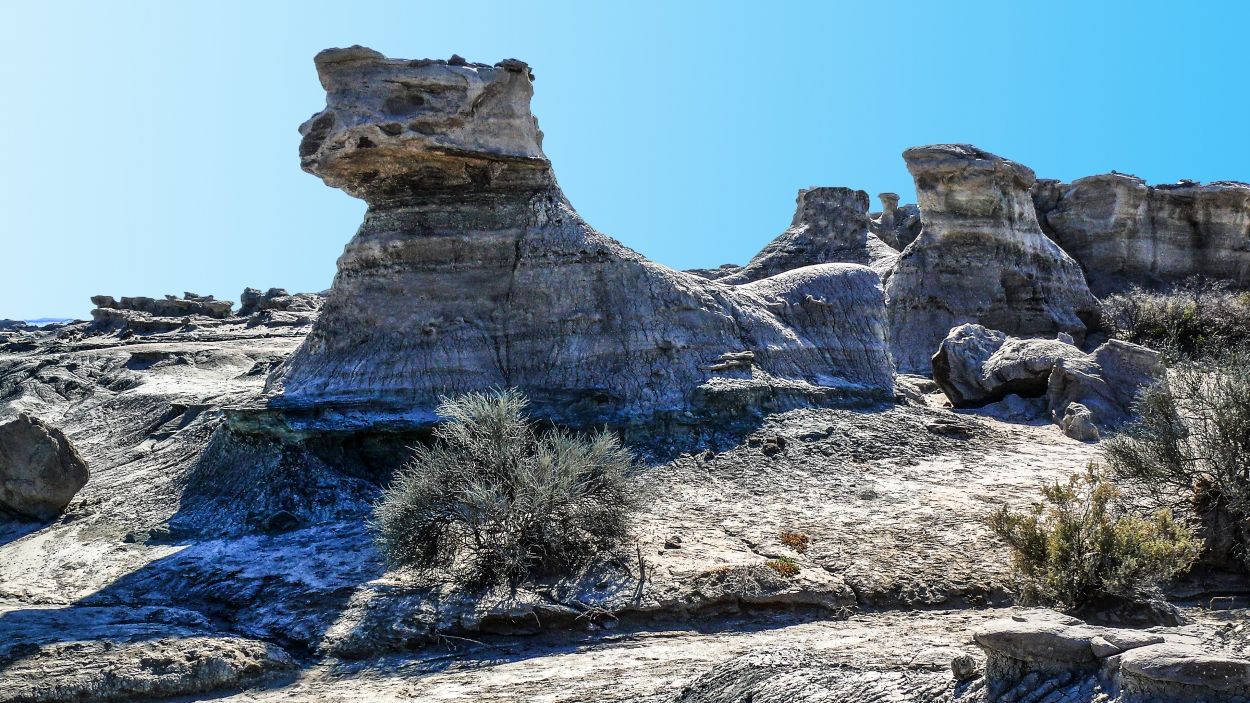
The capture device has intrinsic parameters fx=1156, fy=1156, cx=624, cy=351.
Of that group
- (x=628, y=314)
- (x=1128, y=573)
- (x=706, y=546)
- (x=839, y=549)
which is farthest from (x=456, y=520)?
(x=1128, y=573)

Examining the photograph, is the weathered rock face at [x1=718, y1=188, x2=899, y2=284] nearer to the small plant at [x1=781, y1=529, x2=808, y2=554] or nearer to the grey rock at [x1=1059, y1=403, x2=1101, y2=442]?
the grey rock at [x1=1059, y1=403, x2=1101, y2=442]

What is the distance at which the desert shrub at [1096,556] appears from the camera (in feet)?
25.6

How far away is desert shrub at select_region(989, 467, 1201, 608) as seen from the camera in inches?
308

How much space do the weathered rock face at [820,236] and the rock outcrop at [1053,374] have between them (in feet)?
15.1

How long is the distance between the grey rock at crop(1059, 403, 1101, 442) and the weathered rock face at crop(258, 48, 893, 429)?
110 inches

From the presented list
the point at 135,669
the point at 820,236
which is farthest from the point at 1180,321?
the point at 135,669

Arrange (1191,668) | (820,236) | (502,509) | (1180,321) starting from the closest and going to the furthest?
(1191,668) → (502,509) → (820,236) → (1180,321)

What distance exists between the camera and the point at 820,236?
70.2 ft

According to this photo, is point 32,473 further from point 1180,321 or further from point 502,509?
point 1180,321

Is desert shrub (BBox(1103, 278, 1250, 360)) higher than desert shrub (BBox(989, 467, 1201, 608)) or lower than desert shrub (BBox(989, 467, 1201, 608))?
higher

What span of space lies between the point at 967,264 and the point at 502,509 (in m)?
15.2

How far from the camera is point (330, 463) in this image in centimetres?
1155

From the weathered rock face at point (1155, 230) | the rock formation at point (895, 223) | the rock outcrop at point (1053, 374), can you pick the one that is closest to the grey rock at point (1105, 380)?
the rock outcrop at point (1053, 374)

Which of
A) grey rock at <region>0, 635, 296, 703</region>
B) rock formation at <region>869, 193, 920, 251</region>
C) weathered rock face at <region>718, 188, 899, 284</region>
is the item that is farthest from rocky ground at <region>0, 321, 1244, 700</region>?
rock formation at <region>869, 193, 920, 251</region>
